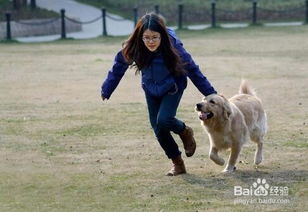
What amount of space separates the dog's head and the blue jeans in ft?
0.73

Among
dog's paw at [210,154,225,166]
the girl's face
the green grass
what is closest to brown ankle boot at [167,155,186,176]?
dog's paw at [210,154,225,166]

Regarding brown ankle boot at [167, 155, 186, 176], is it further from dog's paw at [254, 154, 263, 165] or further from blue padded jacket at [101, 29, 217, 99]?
dog's paw at [254, 154, 263, 165]

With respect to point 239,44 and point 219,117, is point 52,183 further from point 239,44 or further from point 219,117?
point 239,44

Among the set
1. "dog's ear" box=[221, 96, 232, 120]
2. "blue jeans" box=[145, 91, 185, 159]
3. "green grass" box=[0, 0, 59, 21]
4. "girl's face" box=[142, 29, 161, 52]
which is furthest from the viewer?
"green grass" box=[0, 0, 59, 21]

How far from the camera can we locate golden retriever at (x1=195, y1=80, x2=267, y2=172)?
7789mm

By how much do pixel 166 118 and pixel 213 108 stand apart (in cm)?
47

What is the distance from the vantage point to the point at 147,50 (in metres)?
7.71

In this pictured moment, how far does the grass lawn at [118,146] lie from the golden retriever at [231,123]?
0.70 ft

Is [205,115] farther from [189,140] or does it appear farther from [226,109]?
[189,140]

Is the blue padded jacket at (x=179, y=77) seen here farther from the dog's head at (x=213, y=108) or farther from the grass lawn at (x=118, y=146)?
the grass lawn at (x=118, y=146)

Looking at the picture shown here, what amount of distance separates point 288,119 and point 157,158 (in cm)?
312

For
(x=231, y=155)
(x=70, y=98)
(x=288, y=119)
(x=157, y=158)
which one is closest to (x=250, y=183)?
(x=231, y=155)

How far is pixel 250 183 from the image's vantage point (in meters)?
7.53

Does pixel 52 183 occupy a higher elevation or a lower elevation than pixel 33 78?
higher
